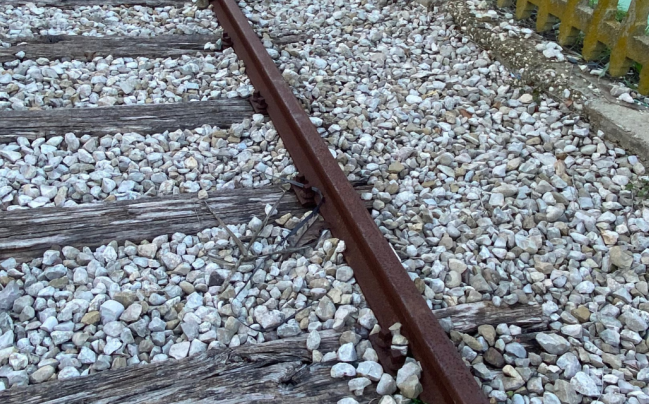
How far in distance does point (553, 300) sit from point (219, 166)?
148cm

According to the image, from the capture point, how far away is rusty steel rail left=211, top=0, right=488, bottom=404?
1746 millimetres

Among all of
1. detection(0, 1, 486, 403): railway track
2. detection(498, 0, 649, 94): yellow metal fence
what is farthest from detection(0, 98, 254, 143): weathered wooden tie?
detection(498, 0, 649, 94): yellow metal fence

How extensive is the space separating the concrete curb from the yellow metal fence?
6.6 inches

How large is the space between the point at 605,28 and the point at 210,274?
2528mm

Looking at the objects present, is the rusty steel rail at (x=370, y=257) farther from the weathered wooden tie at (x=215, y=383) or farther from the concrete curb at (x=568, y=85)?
the concrete curb at (x=568, y=85)

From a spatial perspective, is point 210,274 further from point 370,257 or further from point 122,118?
point 122,118

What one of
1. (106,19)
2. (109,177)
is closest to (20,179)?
(109,177)

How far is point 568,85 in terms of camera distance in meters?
3.29

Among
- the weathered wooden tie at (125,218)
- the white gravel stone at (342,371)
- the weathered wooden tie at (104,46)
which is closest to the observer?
the white gravel stone at (342,371)

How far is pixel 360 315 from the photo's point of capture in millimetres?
2078

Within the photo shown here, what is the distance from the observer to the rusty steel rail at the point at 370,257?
175 cm

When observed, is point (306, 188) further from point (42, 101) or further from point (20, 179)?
point (42, 101)

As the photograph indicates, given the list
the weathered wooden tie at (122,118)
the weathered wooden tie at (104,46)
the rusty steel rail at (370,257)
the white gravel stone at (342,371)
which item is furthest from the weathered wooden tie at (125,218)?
the weathered wooden tie at (104,46)

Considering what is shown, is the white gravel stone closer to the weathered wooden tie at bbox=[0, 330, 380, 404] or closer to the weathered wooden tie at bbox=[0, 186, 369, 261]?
the weathered wooden tie at bbox=[0, 330, 380, 404]
